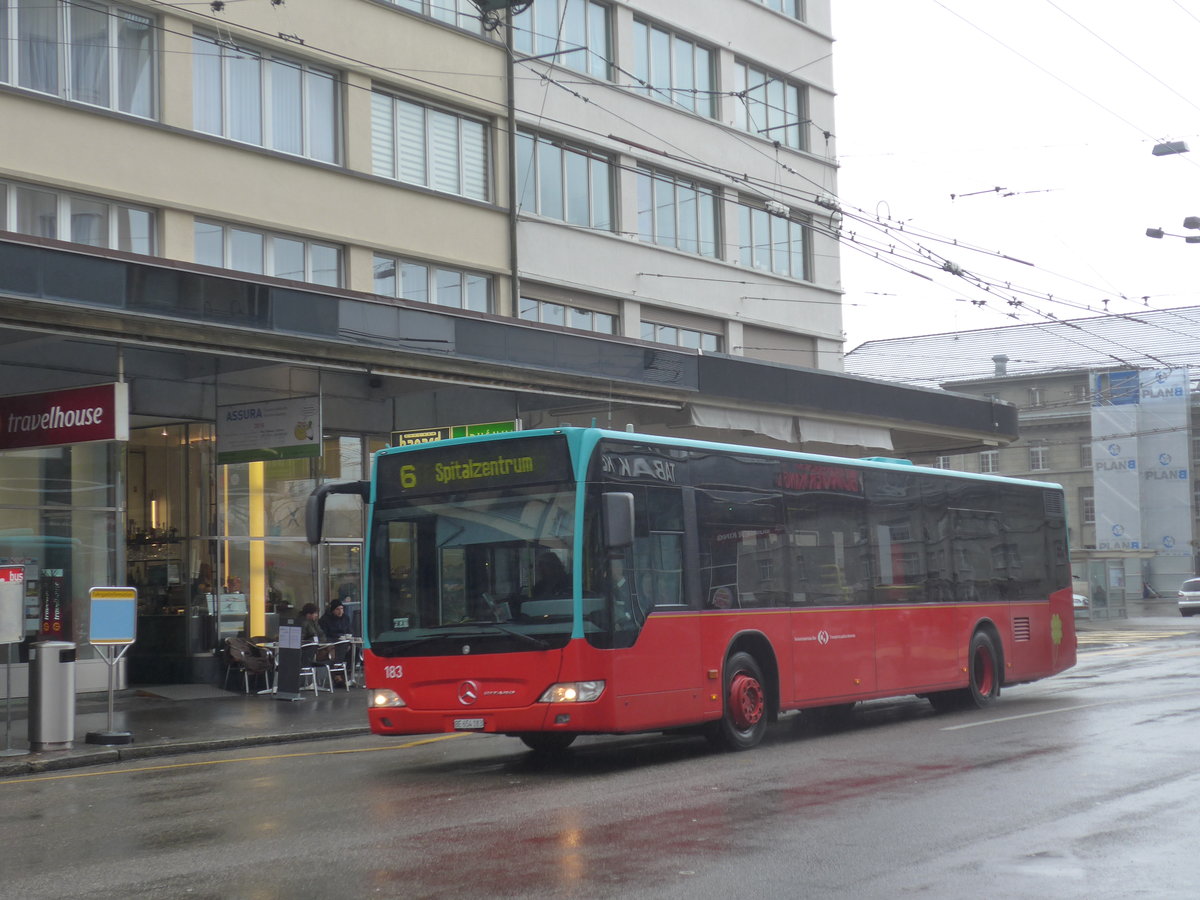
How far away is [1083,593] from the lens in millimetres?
52938

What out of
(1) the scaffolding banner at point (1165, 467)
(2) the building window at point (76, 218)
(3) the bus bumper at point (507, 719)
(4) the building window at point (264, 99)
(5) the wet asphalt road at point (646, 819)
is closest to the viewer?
(5) the wet asphalt road at point (646, 819)

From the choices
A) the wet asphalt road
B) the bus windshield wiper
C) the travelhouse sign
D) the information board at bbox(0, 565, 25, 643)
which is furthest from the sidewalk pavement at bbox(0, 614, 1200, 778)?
the bus windshield wiper

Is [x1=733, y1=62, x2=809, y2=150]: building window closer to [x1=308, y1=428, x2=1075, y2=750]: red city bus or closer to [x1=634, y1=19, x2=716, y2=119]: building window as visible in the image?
[x1=634, y1=19, x2=716, y2=119]: building window

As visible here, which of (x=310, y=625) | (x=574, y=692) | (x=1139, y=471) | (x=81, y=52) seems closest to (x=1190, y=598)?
(x=1139, y=471)

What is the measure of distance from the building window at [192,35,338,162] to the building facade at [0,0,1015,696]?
43 millimetres

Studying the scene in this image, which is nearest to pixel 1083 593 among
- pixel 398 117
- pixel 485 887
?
pixel 398 117

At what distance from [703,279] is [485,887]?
2693cm

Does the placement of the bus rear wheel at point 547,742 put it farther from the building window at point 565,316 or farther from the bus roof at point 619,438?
the building window at point 565,316

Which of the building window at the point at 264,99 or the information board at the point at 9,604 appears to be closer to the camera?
the information board at the point at 9,604

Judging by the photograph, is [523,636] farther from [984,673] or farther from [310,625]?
[310,625]

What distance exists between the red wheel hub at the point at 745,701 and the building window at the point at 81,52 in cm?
1349

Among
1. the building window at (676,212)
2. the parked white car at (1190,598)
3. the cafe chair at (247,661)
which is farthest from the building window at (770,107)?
the parked white car at (1190,598)

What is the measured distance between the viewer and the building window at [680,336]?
105ft

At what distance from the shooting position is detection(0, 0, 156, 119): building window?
66.8ft
